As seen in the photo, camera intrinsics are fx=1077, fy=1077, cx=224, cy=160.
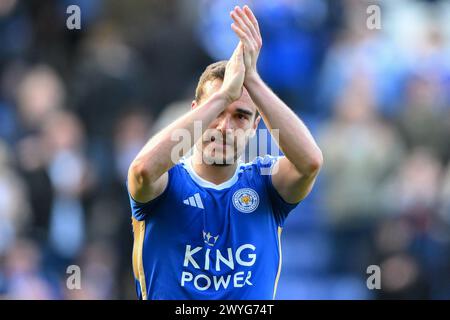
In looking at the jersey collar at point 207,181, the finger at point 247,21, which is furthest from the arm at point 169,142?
the jersey collar at point 207,181

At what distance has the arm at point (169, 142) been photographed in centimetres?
641

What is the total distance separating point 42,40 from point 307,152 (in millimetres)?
8439

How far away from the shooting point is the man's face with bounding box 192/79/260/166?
265 inches

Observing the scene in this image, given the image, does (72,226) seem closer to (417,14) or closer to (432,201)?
(432,201)

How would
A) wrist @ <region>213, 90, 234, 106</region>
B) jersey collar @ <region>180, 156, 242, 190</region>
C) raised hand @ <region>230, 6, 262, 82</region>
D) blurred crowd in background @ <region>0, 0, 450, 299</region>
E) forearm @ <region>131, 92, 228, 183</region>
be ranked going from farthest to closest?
1. blurred crowd in background @ <region>0, 0, 450, 299</region>
2. jersey collar @ <region>180, 156, 242, 190</region>
3. raised hand @ <region>230, 6, 262, 82</region>
4. wrist @ <region>213, 90, 234, 106</region>
5. forearm @ <region>131, 92, 228, 183</region>

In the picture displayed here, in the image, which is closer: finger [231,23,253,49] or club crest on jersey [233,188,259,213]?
finger [231,23,253,49]

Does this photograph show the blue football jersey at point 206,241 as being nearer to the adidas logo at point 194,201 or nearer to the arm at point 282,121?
the adidas logo at point 194,201

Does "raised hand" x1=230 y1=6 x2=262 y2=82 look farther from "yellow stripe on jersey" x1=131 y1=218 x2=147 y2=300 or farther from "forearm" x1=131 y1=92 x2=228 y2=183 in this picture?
"yellow stripe on jersey" x1=131 y1=218 x2=147 y2=300

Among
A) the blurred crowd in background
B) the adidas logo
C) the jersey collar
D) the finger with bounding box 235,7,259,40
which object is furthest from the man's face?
the blurred crowd in background

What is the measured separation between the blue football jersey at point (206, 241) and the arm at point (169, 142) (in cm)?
24

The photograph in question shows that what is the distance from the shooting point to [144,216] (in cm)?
682

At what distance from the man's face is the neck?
75 mm
